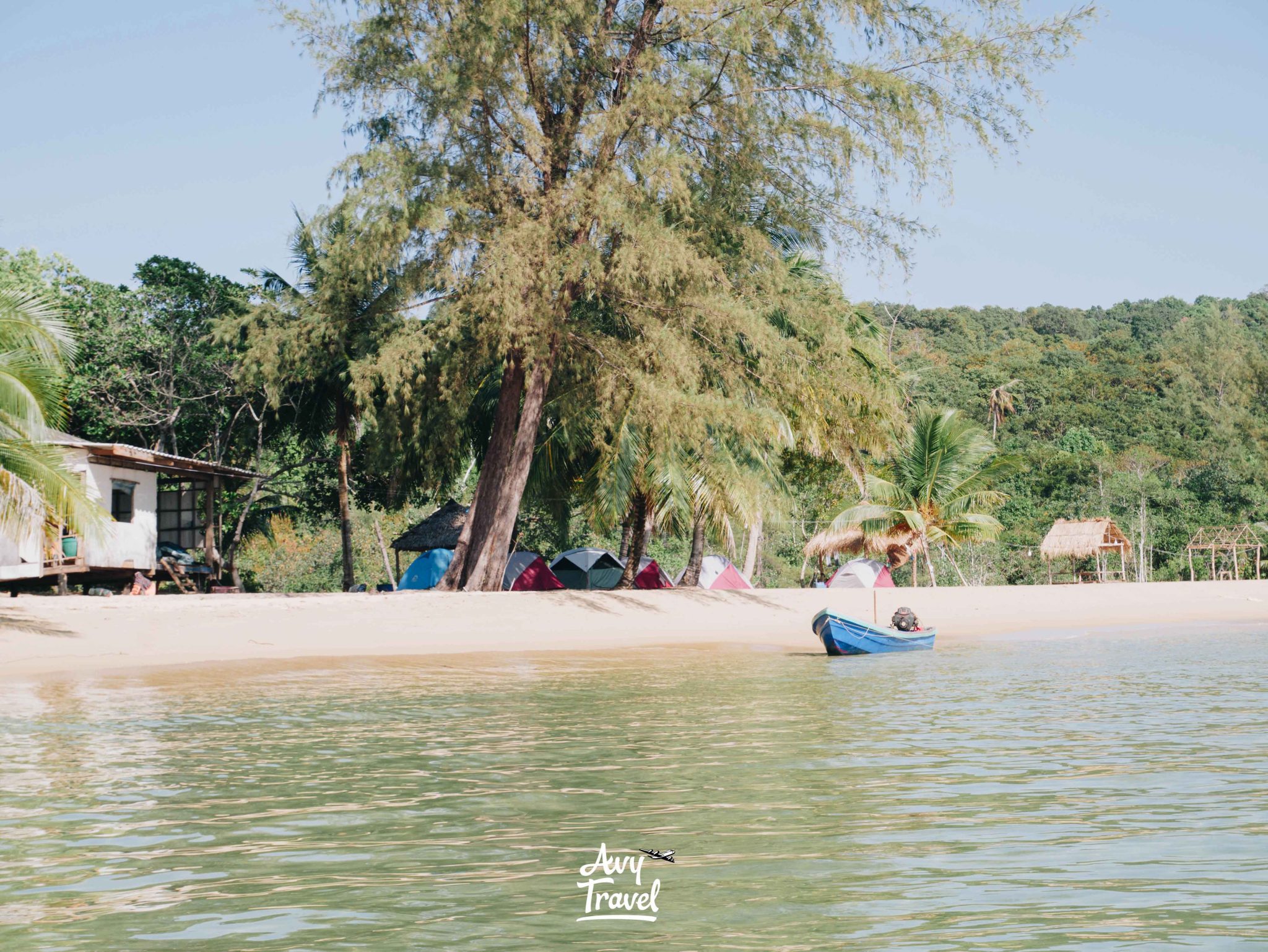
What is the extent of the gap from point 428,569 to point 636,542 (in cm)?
536

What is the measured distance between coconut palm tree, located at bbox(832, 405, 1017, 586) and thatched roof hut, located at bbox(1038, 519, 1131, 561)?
157 inches

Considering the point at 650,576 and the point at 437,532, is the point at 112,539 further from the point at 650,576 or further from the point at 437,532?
the point at 650,576

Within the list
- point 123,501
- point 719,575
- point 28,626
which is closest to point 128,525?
point 123,501

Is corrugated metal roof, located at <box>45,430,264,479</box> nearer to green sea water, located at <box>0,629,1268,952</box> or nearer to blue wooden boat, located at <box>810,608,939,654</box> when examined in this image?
green sea water, located at <box>0,629,1268,952</box>

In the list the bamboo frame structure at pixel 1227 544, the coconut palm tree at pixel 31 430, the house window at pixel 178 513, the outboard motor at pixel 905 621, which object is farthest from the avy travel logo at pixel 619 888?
the bamboo frame structure at pixel 1227 544

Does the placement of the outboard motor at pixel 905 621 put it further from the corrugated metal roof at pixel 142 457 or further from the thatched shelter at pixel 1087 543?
the thatched shelter at pixel 1087 543

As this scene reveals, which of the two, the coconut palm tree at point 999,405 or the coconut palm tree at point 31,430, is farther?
the coconut palm tree at point 999,405

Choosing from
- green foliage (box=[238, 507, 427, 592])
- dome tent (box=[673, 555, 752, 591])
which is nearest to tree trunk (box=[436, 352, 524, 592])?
dome tent (box=[673, 555, 752, 591])

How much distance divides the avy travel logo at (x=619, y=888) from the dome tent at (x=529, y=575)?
2349cm

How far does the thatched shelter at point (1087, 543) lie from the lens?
37.2 metres

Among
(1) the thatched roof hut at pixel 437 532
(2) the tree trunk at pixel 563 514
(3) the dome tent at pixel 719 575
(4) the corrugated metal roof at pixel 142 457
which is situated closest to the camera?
(4) the corrugated metal roof at pixel 142 457

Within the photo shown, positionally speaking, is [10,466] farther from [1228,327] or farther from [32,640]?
[1228,327]

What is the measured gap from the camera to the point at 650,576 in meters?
31.6

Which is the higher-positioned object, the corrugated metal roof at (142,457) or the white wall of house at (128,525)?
the corrugated metal roof at (142,457)
